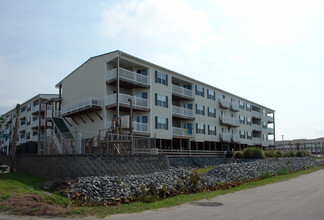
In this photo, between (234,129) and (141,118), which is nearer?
(141,118)

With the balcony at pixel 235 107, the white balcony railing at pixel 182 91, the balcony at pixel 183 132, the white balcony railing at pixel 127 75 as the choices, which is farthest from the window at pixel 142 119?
the balcony at pixel 235 107

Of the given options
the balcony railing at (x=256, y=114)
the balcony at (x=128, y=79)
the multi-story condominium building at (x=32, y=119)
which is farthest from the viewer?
the balcony railing at (x=256, y=114)

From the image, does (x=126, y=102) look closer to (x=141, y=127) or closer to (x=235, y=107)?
(x=141, y=127)

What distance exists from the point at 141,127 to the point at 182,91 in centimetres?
1040

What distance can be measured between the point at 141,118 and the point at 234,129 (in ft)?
86.2

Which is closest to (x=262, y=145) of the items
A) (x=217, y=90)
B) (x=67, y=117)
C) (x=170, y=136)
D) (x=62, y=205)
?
(x=217, y=90)

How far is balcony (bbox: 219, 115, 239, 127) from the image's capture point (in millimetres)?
50225

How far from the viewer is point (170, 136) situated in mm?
37312

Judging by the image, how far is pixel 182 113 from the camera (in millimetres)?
→ 40250

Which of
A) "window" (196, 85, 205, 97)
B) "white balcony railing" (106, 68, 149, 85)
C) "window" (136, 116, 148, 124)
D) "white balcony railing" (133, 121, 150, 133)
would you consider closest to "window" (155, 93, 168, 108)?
"window" (136, 116, 148, 124)

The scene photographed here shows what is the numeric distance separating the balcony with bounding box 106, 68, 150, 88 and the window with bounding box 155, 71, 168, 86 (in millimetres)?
2036

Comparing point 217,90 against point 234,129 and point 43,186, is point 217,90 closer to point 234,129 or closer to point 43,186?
point 234,129

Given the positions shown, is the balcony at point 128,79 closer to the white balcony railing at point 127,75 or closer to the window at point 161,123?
the white balcony railing at point 127,75

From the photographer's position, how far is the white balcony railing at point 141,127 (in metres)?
31.7
